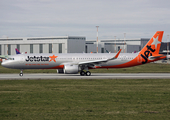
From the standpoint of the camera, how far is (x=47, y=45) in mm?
124250

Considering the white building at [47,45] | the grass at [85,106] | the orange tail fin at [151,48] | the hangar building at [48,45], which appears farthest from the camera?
the hangar building at [48,45]

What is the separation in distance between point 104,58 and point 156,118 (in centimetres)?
3047

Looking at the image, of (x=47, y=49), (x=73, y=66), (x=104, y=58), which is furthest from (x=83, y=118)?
(x=47, y=49)

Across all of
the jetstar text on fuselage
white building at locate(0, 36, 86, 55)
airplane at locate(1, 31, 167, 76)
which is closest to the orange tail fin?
airplane at locate(1, 31, 167, 76)

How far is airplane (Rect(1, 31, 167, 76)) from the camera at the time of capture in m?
41.7

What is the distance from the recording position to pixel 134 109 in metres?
15.8

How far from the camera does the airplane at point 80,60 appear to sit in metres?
41.7

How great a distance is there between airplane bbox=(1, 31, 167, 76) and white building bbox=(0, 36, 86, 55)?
2990 inches

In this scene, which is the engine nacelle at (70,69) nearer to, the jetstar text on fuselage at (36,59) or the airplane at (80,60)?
the airplane at (80,60)

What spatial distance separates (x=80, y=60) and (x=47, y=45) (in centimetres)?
8333

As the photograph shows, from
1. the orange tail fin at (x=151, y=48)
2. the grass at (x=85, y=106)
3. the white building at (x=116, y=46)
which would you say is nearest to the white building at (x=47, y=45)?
the white building at (x=116, y=46)

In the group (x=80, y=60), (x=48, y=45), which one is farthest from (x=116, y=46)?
(x=80, y=60)

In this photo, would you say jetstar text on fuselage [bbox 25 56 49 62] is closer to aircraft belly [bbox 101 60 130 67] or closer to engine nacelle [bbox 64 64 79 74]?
engine nacelle [bbox 64 64 79 74]

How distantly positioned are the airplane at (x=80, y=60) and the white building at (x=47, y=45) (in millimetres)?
75948
